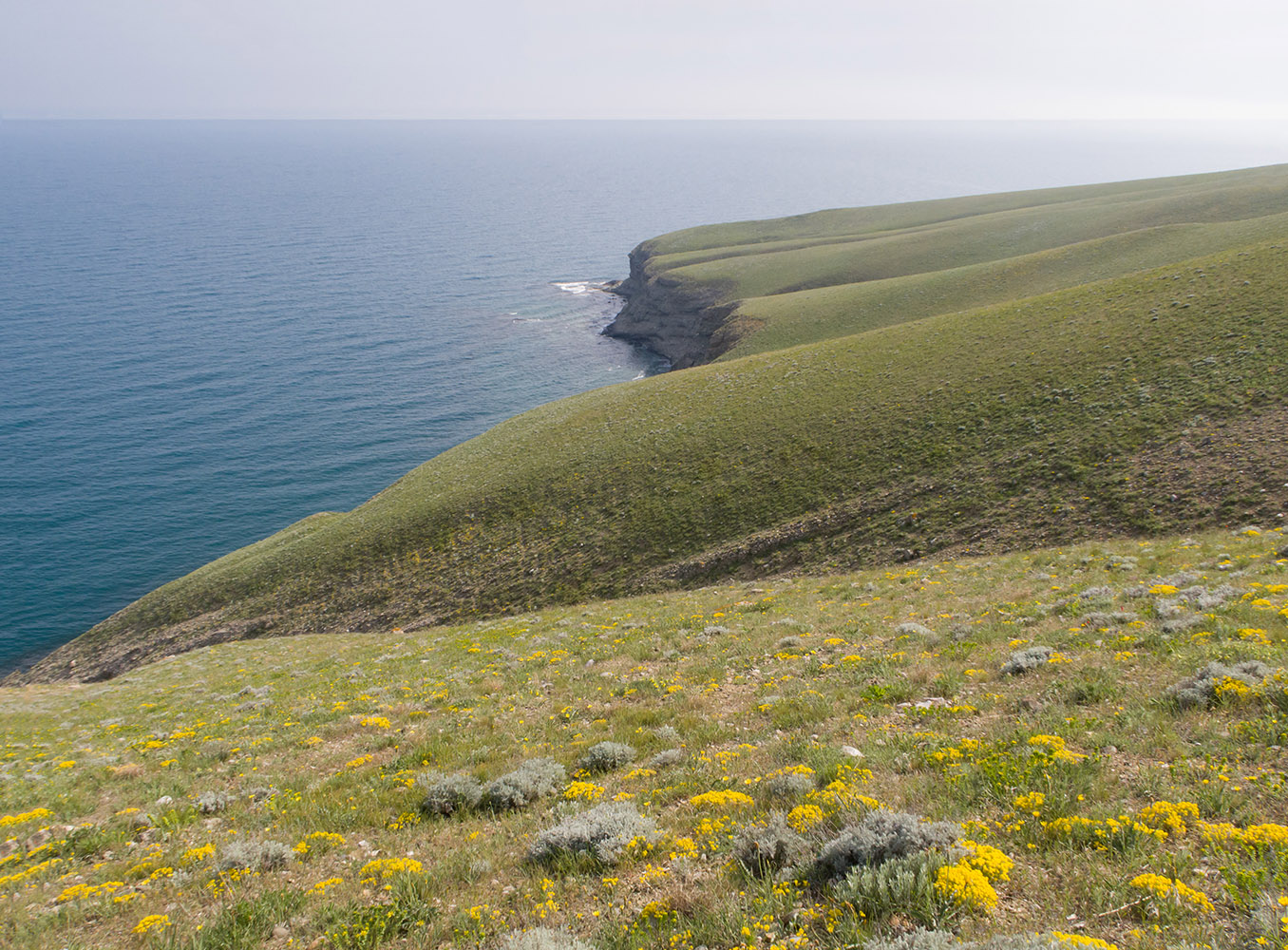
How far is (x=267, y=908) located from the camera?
688 centimetres

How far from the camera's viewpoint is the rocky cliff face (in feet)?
296

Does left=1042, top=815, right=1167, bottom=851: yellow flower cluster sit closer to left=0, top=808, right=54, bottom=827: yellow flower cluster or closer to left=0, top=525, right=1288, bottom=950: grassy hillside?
left=0, top=525, right=1288, bottom=950: grassy hillside

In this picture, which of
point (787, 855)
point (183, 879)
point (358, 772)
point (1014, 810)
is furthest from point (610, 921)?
point (358, 772)

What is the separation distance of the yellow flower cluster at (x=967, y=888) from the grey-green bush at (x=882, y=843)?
0.42 m

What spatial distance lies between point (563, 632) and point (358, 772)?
11465 millimetres

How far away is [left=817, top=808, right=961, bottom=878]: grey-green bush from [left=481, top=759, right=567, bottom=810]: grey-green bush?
4520 millimetres

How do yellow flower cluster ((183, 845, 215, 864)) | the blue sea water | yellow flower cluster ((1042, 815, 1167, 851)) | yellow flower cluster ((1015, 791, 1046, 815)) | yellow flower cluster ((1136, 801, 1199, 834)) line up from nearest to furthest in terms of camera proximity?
yellow flower cluster ((1042, 815, 1167, 851)), yellow flower cluster ((1136, 801, 1199, 834)), yellow flower cluster ((1015, 791, 1046, 815)), yellow flower cluster ((183, 845, 215, 864)), the blue sea water

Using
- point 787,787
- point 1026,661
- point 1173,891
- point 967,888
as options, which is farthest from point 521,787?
point 1026,661

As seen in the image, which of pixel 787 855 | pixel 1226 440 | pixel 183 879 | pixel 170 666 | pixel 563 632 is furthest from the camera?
pixel 170 666

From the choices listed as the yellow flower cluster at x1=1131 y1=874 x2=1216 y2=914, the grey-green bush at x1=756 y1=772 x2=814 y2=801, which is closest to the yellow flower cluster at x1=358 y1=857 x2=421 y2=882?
the grey-green bush at x1=756 y1=772 x2=814 y2=801

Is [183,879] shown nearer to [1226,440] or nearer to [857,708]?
[857,708]

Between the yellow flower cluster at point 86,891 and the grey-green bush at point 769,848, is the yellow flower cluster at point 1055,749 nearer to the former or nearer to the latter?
the grey-green bush at point 769,848

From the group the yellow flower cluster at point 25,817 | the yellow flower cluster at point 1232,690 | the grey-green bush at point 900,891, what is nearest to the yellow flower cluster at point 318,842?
the yellow flower cluster at point 25,817

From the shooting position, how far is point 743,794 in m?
8.03
